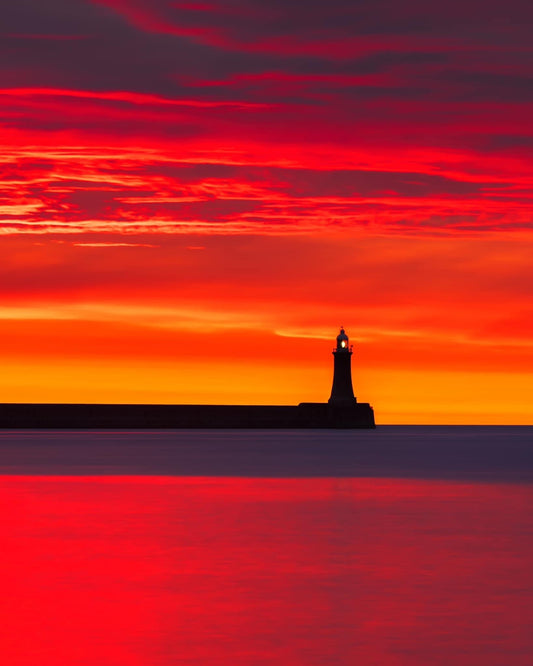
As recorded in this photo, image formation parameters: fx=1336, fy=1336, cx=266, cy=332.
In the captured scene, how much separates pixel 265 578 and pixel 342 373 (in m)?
78.7

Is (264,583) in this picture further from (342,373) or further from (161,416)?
Answer: (161,416)

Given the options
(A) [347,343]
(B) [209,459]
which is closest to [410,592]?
(B) [209,459]

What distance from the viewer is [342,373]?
9594cm

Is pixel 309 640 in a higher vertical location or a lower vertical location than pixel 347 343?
lower

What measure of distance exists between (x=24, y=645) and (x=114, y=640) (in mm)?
834

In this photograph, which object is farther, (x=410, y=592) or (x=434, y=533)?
(x=434, y=533)

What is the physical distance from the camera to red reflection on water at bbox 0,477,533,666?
12437 mm

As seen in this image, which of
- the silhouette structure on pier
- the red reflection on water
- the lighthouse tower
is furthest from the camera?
the silhouette structure on pier

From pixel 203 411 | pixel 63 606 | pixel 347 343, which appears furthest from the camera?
pixel 203 411

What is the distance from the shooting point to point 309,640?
505 inches

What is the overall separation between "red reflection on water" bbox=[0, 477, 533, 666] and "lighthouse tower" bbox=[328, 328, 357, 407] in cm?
6211

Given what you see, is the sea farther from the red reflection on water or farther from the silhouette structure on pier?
the silhouette structure on pier

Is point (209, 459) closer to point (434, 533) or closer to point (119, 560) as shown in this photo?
point (434, 533)

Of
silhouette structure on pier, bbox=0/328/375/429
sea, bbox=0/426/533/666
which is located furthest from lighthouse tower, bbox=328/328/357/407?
sea, bbox=0/426/533/666
